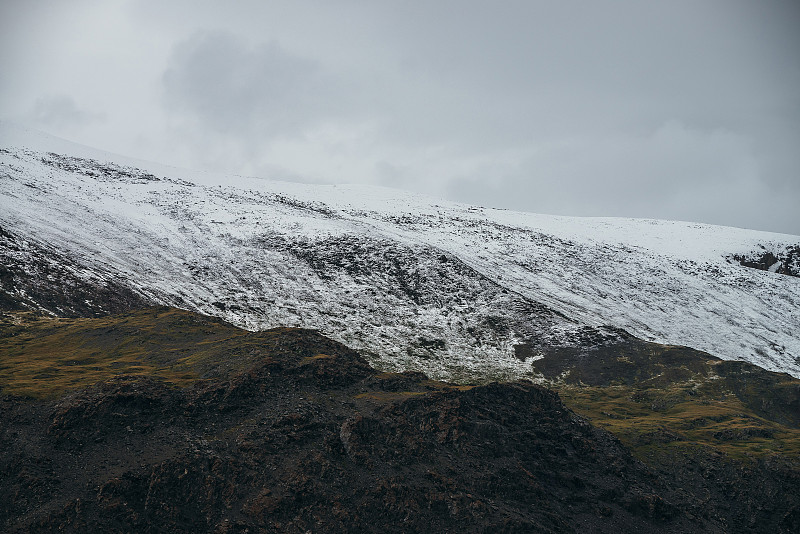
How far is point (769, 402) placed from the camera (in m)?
56.9

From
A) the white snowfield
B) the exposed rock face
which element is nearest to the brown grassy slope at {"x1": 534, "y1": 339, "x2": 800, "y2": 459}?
the white snowfield

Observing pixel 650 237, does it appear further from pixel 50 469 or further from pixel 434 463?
Result: pixel 50 469

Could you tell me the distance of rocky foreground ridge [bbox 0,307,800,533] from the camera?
2392 centimetres

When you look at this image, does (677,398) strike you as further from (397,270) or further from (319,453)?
(397,270)

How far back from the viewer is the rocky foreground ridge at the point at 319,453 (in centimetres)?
2392

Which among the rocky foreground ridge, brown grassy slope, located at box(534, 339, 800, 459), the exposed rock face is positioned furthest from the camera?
the exposed rock face

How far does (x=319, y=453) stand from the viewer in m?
27.9

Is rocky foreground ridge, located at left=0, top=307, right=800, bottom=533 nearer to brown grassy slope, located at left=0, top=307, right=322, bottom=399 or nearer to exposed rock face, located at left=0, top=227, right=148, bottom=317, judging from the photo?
brown grassy slope, located at left=0, top=307, right=322, bottom=399

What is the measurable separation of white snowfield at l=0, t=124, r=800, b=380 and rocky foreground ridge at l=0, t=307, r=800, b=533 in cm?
2699

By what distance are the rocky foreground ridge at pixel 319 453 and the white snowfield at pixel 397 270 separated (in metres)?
27.0

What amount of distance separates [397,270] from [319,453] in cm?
6684

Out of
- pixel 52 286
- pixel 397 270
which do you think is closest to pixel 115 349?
pixel 52 286

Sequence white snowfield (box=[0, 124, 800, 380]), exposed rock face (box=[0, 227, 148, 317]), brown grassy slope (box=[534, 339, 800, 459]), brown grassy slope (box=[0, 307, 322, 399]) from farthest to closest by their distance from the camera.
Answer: white snowfield (box=[0, 124, 800, 380]) → exposed rock face (box=[0, 227, 148, 317]) → brown grassy slope (box=[534, 339, 800, 459]) → brown grassy slope (box=[0, 307, 322, 399])

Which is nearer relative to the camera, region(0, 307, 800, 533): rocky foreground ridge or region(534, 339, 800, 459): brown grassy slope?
region(0, 307, 800, 533): rocky foreground ridge
